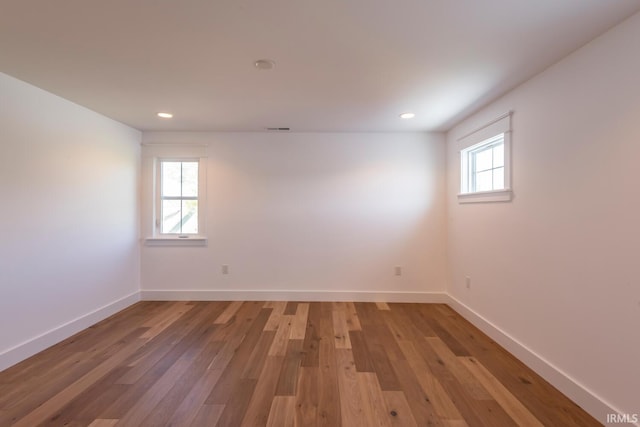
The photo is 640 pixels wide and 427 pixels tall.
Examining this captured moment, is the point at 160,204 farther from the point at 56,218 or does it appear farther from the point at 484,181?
the point at 484,181

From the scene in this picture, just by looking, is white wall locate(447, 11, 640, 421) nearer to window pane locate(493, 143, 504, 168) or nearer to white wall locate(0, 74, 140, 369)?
window pane locate(493, 143, 504, 168)

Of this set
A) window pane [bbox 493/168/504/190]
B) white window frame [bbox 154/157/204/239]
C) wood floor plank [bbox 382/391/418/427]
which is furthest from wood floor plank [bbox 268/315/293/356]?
window pane [bbox 493/168/504/190]

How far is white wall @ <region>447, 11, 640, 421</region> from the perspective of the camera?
1.49m

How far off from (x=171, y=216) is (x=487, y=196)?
3867 mm

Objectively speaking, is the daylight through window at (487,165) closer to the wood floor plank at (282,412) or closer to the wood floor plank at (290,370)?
the wood floor plank at (290,370)

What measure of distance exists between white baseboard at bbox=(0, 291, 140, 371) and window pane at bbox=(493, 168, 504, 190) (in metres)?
4.29

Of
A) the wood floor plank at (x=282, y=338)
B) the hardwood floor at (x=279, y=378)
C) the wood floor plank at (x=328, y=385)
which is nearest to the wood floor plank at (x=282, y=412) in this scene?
the hardwood floor at (x=279, y=378)

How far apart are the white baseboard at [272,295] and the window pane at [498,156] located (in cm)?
184

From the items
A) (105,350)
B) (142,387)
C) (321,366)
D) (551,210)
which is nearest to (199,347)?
(142,387)

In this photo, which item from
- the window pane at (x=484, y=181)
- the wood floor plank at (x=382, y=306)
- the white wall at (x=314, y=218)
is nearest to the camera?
the window pane at (x=484, y=181)

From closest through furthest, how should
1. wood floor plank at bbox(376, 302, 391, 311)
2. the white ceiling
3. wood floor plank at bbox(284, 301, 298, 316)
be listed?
the white ceiling
wood floor plank at bbox(284, 301, 298, 316)
wood floor plank at bbox(376, 302, 391, 311)

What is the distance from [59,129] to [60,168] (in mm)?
359

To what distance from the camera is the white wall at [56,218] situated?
7.10ft

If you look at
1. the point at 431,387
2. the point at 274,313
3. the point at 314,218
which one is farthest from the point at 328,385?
the point at 314,218
